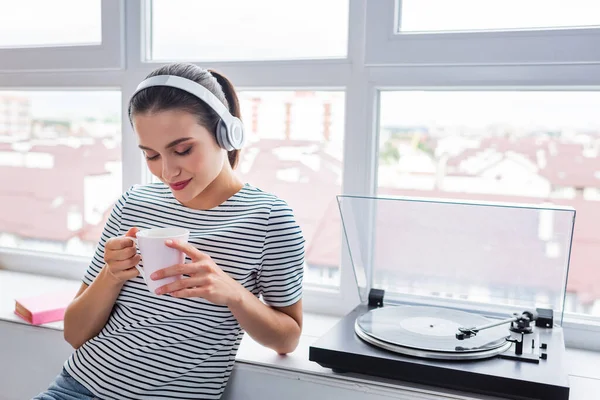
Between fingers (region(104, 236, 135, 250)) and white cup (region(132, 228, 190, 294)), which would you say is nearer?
white cup (region(132, 228, 190, 294))

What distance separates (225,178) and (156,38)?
745mm

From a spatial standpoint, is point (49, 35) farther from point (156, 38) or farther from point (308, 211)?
point (308, 211)

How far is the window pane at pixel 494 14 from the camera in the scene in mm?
1445

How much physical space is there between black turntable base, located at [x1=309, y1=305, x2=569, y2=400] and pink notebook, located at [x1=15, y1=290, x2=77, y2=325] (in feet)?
2.49

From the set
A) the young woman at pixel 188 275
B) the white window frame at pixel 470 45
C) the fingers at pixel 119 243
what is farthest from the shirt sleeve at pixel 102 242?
the white window frame at pixel 470 45

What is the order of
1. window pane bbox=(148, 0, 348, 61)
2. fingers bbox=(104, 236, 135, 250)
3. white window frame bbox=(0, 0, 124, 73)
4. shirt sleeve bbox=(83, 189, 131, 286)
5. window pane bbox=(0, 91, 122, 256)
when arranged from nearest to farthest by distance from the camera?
fingers bbox=(104, 236, 135, 250), shirt sleeve bbox=(83, 189, 131, 286), window pane bbox=(148, 0, 348, 61), white window frame bbox=(0, 0, 124, 73), window pane bbox=(0, 91, 122, 256)

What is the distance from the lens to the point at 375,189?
66.0 inches

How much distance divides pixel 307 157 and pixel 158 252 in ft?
2.62

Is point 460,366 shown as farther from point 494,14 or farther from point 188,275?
point 494,14

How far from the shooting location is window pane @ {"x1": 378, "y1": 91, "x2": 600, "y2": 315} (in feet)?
4.89

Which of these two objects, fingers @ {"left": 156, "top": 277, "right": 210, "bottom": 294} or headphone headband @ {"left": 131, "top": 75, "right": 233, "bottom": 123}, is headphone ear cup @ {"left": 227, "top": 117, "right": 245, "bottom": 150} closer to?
headphone headband @ {"left": 131, "top": 75, "right": 233, "bottom": 123}

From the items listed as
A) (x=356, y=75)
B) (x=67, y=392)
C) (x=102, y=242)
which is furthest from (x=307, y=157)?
(x=67, y=392)

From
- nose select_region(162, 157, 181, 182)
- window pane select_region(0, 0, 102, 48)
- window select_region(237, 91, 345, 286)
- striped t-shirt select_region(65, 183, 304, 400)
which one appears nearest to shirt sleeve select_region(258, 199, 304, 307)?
striped t-shirt select_region(65, 183, 304, 400)

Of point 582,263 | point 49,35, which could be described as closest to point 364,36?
point 582,263
